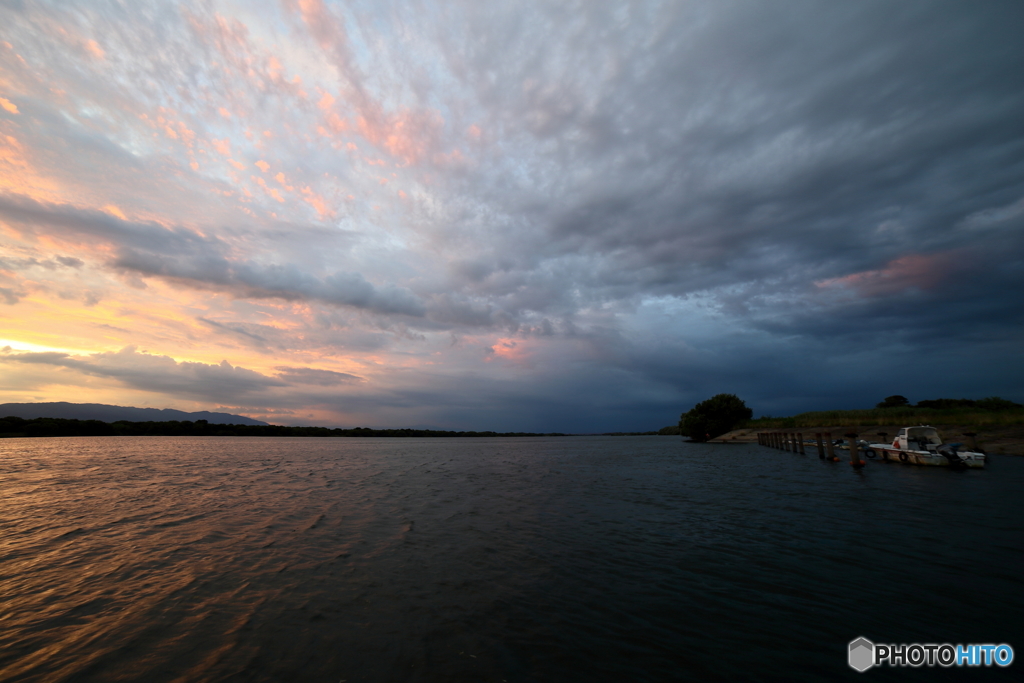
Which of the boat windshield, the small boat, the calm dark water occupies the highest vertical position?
the boat windshield

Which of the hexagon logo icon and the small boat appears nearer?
the hexagon logo icon

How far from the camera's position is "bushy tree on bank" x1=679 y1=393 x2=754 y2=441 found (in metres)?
115

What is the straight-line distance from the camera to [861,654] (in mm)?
7469

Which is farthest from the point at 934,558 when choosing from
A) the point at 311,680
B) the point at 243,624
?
the point at 243,624

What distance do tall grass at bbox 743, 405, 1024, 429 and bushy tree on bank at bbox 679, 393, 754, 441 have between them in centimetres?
421

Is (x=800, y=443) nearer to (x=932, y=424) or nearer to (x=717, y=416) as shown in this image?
(x=932, y=424)

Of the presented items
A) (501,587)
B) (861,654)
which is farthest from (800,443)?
(501,587)

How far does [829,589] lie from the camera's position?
33.3ft

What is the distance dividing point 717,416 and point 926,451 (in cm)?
8412

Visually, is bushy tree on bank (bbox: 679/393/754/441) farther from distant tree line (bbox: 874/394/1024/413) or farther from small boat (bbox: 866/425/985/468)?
small boat (bbox: 866/425/985/468)

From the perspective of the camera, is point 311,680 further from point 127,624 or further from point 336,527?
point 336,527

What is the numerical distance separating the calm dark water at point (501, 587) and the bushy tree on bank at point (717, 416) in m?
99.6

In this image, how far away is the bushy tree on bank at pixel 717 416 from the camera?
11531 centimetres

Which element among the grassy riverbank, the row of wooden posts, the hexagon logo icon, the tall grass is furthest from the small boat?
the hexagon logo icon
